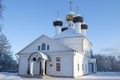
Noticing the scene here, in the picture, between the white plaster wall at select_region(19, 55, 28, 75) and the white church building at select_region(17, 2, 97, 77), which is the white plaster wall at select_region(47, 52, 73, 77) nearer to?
the white church building at select_region(17, 2, 97, 77)

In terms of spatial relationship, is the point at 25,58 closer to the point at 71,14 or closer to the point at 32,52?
the point at 32,52

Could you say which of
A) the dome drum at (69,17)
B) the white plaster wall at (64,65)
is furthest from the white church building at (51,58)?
the dome drum at (69,17)

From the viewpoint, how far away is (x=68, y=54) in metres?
27.1

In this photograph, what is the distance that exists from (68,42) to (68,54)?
6.97m

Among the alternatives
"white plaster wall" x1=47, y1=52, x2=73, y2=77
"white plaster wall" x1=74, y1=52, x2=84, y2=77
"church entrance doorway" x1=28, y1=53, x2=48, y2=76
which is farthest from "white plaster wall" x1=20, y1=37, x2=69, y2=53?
"white plaster wall" x1=74, y1=52, x2=84, y2=77

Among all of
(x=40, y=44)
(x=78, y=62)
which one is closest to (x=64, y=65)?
(x=78, y=62)

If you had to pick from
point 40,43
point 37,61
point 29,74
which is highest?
point 40,43

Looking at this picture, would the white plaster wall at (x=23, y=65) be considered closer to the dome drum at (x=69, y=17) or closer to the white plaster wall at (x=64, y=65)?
the white plaster wall at (x=64, y=65)

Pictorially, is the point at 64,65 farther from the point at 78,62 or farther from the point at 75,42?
the point at 75,42

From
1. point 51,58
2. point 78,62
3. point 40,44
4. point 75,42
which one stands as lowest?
point 78,62

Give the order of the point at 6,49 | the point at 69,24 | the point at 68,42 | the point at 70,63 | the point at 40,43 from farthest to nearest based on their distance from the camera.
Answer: the point at 6,49, the point at 69,24, the point at 68,42, the point at 40,43, the point at 70,63

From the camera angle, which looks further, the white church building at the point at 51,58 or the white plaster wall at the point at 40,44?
the white plaster wall at the point at 40,44

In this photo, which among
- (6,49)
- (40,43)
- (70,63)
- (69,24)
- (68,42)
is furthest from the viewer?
(6,49)

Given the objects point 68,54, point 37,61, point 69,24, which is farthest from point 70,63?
point 69,24
